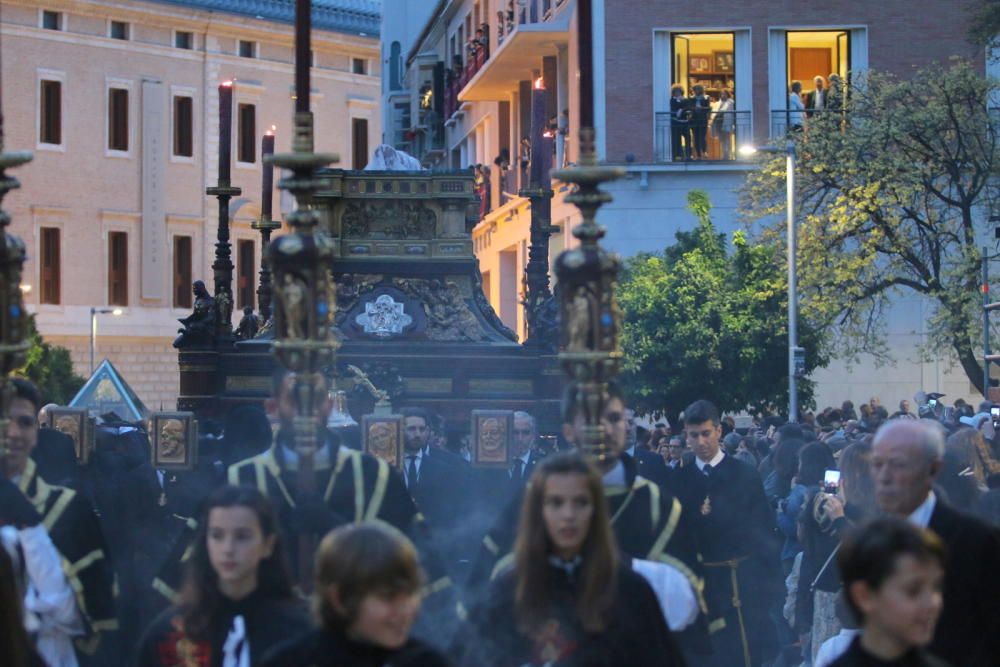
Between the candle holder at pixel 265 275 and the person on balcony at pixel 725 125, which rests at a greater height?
the person on balcony at pixel 725 125

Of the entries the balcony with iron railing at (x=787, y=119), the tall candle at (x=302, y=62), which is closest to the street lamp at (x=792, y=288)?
the balcony with iron railing at (x=787, y=119)

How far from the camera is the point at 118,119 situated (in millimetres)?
50812

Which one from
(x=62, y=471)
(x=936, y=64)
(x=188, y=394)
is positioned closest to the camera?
(x=62, y=471)

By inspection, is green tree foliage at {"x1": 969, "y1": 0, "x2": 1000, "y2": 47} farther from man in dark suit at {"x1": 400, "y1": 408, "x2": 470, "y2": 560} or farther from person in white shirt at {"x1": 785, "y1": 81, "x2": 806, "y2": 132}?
man in dark suit at {"x1": 400, "y1": 408, "x2": 470, "y2": 560}

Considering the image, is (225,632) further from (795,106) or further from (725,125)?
(725,125)

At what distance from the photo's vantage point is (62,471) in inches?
423

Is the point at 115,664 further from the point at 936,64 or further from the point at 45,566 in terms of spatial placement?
the point at 936,64

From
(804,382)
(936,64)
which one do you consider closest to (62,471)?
(804,382)

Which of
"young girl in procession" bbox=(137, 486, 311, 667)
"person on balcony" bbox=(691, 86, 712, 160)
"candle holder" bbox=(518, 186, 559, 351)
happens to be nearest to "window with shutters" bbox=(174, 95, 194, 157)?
"person on balcony" bbox=(691, 86, 712, 160)

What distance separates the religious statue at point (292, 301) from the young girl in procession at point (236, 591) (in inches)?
45.4

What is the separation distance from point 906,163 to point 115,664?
66.6 ft

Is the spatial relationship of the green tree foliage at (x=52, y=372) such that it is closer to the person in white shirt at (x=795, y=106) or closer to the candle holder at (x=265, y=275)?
the person in white shirt at (x=795, y=106)

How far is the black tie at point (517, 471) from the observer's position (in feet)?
39.7

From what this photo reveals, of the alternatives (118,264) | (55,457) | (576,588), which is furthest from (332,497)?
(118,264)
